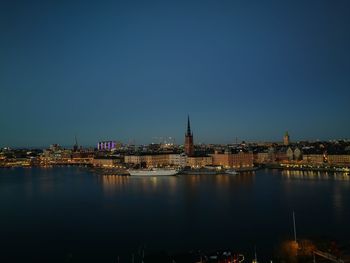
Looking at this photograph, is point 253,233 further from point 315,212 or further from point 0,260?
point 0,260

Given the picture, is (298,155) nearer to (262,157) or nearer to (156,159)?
(262,157)

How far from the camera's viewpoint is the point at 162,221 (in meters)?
7.88

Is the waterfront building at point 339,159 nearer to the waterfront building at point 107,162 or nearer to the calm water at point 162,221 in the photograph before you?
the calm water at point 162,221

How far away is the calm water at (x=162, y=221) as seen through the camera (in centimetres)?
611

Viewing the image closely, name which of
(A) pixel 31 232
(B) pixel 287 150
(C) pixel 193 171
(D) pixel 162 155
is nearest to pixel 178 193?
(A) pixel 31 232

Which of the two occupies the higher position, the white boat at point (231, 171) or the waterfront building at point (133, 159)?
the waterfront building at point (133, 159)

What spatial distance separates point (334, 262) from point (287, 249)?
1016 mm

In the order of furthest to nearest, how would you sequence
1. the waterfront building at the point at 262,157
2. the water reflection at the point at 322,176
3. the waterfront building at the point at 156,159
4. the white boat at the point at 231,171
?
the waterfront building at the point at 262,157
the waterfront building at the point at 156,159
the white boat at the point at 231,171
the water reflection at the point at 322,176

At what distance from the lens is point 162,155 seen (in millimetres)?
26656

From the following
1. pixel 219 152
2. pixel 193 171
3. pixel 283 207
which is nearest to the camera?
pixel 283 207

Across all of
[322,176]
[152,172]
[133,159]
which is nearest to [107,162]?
[133,159]

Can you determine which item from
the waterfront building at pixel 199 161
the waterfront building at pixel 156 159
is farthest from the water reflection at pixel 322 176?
the waterfront building at pixel 156 159

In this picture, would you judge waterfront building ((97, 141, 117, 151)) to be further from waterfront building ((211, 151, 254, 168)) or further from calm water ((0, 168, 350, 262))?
calm water ((0, 168, 350, 262))

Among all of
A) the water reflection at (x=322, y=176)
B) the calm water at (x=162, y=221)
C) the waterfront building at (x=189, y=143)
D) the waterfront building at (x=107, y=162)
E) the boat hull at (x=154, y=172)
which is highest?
the waterfront building at (x=189, y=143)
